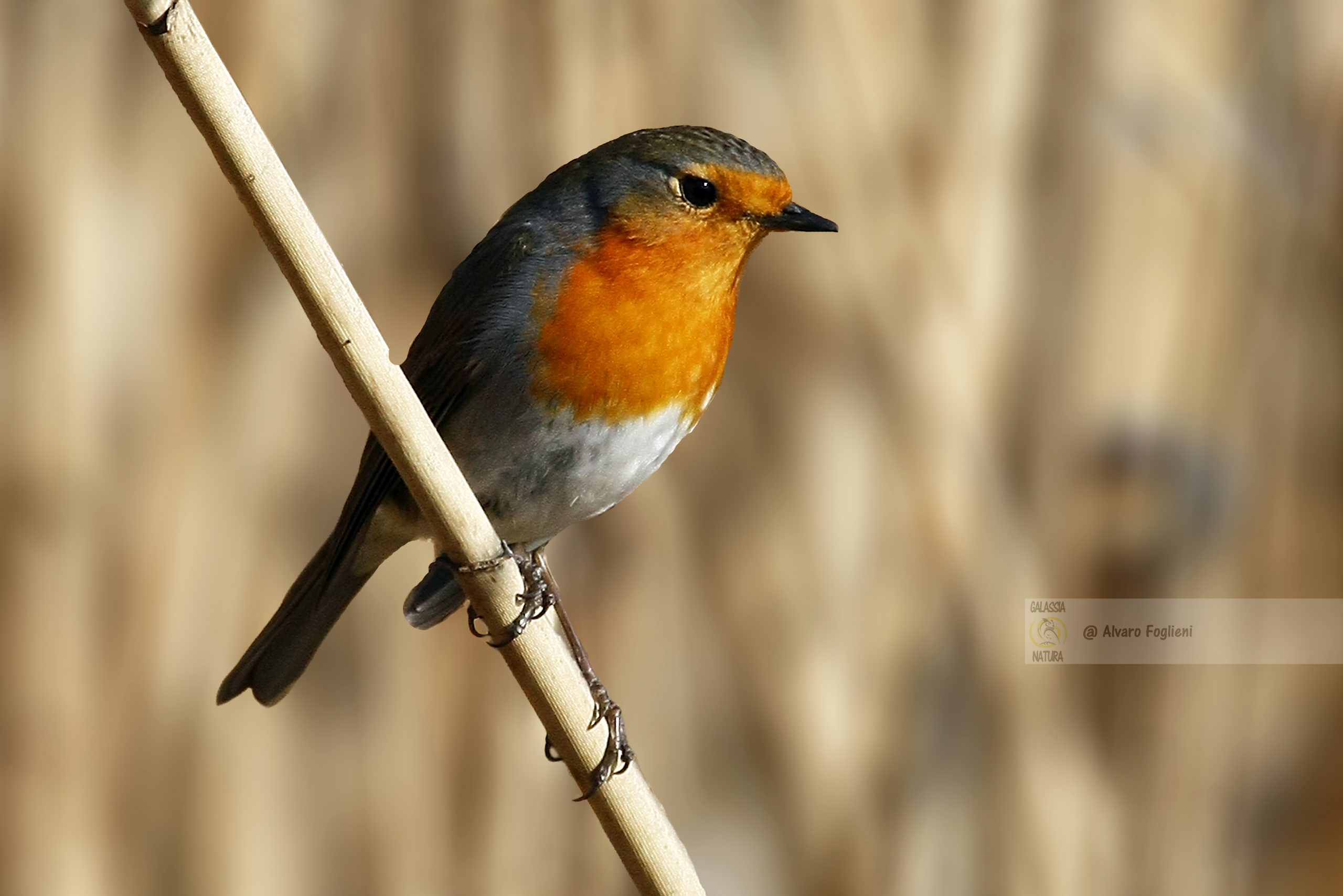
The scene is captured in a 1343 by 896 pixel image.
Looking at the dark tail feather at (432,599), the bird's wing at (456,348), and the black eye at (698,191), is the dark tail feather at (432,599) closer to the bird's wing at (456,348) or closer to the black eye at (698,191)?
the bird's wing at (456,348)

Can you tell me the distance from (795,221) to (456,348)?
0.48 m

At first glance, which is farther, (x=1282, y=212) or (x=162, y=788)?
(x=1282, y=212)

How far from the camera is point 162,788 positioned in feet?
8.49

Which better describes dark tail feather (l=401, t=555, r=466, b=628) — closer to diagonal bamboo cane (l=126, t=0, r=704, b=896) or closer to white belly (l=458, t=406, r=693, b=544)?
white belly (l=458, t=406, r=693, b=544)

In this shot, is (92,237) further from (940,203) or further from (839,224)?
(940,203)

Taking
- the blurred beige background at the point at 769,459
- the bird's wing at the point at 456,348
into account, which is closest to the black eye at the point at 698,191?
the bird's wing at the point at 456,348

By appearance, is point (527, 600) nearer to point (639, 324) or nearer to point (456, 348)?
point (639, 324)

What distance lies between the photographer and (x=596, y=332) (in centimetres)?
154

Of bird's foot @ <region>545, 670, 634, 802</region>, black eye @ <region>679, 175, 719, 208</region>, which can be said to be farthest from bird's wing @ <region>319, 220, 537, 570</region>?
bird's foot @ <region>545, 670, 634, 802</region>

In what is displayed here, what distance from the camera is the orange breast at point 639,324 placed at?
5.04ft

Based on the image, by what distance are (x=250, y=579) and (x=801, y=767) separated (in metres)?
1.17

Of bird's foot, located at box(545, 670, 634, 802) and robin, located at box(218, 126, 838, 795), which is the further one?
robin, located at box(218, 126, 838, 795)

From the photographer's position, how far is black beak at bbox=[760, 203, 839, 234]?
1.55 meters

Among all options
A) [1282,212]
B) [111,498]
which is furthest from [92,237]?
[1282,212]
